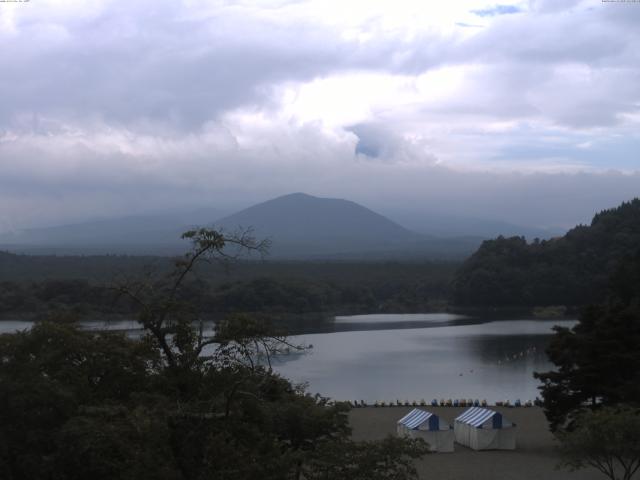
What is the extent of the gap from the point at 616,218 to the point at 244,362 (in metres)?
52.7

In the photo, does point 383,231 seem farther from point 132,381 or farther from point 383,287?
Answer: point 132,381

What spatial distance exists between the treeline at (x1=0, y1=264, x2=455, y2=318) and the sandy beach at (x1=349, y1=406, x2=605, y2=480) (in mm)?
14898

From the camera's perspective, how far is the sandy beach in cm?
1157

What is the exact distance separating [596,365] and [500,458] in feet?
6.91

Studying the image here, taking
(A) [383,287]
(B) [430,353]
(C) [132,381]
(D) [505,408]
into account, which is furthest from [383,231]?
(C) [132,381]

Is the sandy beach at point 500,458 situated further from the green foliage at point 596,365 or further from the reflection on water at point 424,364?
the reflection on water at point 424,364

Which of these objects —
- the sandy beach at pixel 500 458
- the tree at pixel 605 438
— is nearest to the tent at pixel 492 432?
the sandy beach at pixel 500 458

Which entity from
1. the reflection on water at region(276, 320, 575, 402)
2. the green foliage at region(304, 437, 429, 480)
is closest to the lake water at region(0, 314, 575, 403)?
the reflection on water at region(276, 320, 575, 402)

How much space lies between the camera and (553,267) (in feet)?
169

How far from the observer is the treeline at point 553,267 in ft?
164

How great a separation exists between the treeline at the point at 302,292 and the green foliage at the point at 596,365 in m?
17.9

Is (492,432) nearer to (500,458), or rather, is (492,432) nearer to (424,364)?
(500,458)

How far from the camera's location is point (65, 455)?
19.1 ft

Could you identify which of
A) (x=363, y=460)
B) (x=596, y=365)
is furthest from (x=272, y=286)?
(x=363, y=460)
